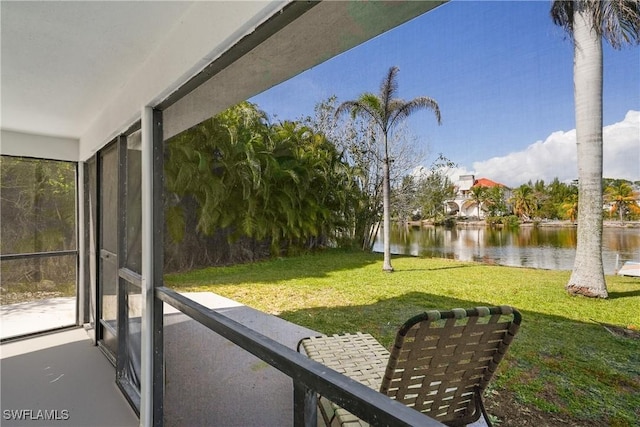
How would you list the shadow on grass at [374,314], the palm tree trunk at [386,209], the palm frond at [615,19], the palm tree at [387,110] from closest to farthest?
the palm frond at [615,19] < the shadow on grass at [374,314] < the palm tree at [387,110] < the palm tree trunk at [386,209]

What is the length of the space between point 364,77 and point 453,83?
1394 millimetres

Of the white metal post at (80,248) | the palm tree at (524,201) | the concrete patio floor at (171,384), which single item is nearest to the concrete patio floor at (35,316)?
the white metal post at (80,248)

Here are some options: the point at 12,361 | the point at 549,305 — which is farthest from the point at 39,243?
the point at 549,305

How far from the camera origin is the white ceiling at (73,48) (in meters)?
1.09

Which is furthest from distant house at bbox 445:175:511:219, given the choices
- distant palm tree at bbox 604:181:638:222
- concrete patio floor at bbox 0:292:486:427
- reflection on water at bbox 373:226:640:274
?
concrete patio floor at bbox 0:292:486:427

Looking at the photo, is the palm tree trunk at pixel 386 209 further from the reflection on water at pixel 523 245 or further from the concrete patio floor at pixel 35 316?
the concrete patio floor at pixel 35 316

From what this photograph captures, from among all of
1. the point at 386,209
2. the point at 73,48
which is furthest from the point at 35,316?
the point at 386,209

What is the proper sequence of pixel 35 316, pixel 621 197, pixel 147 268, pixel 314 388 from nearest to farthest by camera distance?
pixel 314 388
pixel 147 268
pixel 621 197
pixel 35 316

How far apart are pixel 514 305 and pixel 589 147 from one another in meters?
1.42

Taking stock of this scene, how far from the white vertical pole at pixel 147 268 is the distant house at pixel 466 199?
8.89ft

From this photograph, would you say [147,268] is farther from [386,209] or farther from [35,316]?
[386,209]

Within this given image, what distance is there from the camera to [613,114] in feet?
8.01

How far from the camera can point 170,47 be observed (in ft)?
4.09

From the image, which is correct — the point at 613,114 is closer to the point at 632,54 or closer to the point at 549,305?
the point at 632,54
